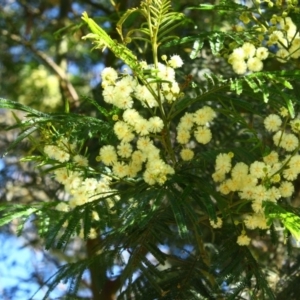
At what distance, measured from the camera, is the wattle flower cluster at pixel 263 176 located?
1.25 m

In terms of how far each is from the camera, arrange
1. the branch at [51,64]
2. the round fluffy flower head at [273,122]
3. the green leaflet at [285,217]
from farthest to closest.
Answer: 1. the branch at [51,64]
2. the round fluffy flower head at [273,122]
3. the green leaflet at [285,217]

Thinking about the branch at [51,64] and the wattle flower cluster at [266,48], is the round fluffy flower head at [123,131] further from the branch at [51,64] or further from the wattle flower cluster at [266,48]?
the branch at [51,64]

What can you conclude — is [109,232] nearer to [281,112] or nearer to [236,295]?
[236,295]

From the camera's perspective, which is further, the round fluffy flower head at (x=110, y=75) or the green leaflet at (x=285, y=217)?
the round fluffy flower head at (x=110, y=75)

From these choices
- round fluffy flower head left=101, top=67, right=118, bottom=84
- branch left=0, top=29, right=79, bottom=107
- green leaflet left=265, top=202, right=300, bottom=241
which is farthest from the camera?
branch left=0, top=29, right=79, bottom=107

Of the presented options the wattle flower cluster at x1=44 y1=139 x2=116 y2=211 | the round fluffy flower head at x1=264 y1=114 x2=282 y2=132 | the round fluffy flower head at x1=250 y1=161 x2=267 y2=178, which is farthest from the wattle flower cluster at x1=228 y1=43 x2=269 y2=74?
the wattle flower cluster at x1=44 y1=139 x2=116 y2=211

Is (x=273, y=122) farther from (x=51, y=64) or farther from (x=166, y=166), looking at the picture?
(x=51, y=64)

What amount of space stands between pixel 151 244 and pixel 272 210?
1.03ft

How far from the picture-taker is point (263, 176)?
1.26 meters

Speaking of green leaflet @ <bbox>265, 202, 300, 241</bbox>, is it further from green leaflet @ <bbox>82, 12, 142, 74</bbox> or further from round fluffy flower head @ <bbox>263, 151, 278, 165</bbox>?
green leaflet @ <bbox>82, 12, 142, 74</bbox>

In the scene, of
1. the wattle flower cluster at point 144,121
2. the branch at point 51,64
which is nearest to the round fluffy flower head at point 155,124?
the wattle flower cluster at point 144,121

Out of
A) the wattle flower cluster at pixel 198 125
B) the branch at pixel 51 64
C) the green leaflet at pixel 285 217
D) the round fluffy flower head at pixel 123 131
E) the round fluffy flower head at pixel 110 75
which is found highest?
the branch at pixel 51 64

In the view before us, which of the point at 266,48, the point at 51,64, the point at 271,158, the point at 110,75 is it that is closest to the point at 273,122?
the point at 271,158

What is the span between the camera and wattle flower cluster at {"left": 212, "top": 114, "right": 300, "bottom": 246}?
1252 millimetres
